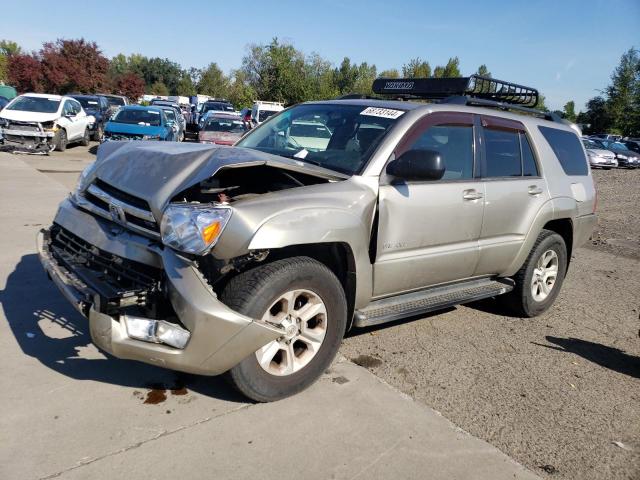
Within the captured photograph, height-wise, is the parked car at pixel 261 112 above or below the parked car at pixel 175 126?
above

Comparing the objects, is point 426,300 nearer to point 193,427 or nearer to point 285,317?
point 285,317

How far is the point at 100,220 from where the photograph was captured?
3.51 metres

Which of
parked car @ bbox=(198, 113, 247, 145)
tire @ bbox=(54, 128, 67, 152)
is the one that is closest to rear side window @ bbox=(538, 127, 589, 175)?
parked car @ bbox=(198, 113, 247, 145)

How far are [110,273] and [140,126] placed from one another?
13.2m

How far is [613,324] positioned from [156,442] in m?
4.55

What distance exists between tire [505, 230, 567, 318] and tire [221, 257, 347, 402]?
2349mm

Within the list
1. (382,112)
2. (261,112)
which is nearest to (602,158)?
(261,112)

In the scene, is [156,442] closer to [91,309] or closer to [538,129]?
[91,309]

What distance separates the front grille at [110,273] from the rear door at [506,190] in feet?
9.00

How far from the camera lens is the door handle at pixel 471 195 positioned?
421 cm

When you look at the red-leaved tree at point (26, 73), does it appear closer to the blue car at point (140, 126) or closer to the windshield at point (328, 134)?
the blue car at point (140, 126)

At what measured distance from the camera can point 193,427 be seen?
9.77ft

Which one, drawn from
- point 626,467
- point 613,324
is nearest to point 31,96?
point 613,324

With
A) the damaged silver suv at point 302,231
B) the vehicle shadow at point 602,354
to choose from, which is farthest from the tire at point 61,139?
the vehicle shadow at point 602,354
